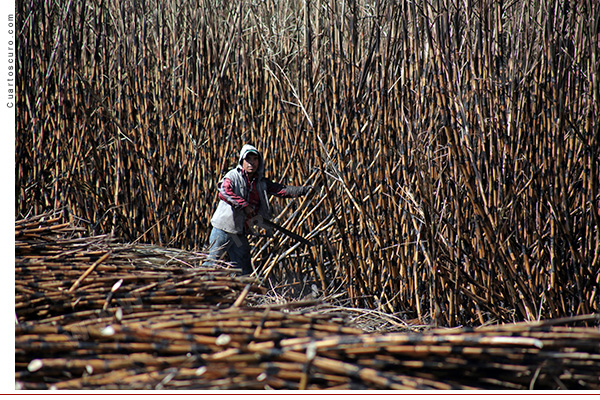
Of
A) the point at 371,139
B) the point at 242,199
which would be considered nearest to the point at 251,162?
the point at 242,199

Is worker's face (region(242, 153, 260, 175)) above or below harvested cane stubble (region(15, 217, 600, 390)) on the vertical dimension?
above

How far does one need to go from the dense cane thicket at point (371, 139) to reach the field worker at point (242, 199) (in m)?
0.13

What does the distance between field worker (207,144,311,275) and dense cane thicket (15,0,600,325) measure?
0.13m

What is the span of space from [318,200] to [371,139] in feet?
1.51

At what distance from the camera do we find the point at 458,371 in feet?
2.99

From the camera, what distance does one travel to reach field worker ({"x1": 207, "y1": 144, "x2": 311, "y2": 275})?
221cm

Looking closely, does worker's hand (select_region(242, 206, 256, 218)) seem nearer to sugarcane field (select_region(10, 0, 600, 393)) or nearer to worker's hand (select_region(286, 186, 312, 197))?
sugarcane field (select_region(10, 0, 600, 393))

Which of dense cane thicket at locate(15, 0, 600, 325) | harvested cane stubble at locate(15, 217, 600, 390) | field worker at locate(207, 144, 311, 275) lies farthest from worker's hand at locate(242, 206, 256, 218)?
harvested cane stubble at locate(15, 217, 600, 390)

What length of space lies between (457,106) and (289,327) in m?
0.98

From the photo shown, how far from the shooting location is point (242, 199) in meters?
2.20

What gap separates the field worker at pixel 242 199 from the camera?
221cm

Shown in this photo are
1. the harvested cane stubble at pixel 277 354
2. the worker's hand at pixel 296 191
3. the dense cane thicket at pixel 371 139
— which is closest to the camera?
the harvested cane stubble at pixel 277 354

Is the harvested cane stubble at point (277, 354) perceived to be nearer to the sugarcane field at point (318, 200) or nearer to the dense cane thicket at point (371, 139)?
the sugarcane field at point (318, 200)

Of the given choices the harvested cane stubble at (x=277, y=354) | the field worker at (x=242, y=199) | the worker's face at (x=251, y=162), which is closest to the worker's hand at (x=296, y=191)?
the field worker at (x=242, y=199)
